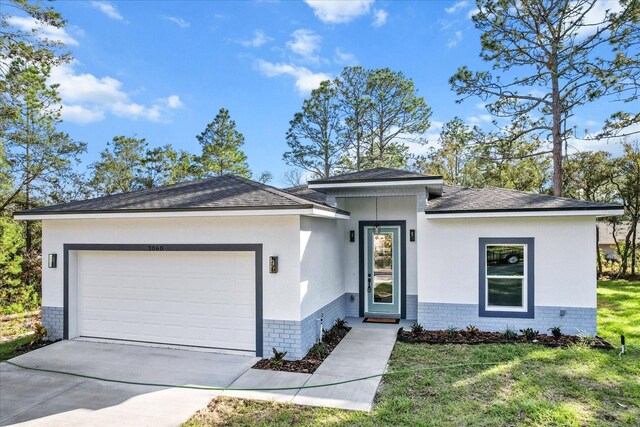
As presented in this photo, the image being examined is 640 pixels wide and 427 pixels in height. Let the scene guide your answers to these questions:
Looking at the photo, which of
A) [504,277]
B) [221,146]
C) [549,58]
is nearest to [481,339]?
[504,277]

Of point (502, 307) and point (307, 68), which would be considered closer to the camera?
point (502, 307)

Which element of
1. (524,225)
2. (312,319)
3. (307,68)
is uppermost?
(307,68)

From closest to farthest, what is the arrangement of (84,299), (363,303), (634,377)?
(634,377) < (84,299) < (363,303)

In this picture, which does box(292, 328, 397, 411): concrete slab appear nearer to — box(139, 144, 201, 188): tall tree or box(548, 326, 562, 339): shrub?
box(548, 326, 562, 339): shrub

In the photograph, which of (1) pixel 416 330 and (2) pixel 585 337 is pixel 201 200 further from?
(2) pixel 585 337

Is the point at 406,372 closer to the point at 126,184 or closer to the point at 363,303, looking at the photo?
the point at 363,303

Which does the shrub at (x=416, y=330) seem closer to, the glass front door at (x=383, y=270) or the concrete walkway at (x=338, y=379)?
the concrete walkway at (x=338, y=379)

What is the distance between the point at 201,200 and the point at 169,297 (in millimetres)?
2356

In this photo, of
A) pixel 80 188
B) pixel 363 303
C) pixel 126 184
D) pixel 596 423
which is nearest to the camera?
pixel 596 423

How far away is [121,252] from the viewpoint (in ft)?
29.3

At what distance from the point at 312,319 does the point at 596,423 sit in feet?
16.8

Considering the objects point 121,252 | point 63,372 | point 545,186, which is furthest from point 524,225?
point 545,186

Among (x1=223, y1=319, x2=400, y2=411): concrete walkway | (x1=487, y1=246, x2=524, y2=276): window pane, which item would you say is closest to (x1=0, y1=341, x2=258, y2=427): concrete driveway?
(x1=223, y1=319, x2=400, y2=411): concrete walkway

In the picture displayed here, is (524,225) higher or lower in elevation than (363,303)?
higher
